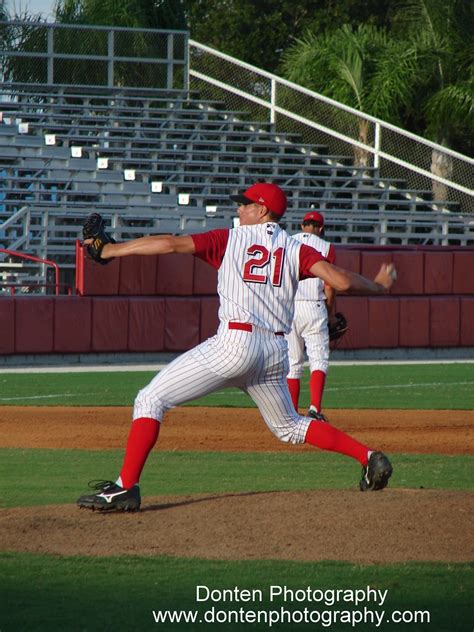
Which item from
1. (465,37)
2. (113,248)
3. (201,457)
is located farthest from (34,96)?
(113,248)

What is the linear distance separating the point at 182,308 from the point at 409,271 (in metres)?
4.17

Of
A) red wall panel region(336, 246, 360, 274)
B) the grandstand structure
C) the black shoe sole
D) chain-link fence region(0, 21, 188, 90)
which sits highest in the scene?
chain-link fence region(0, 21, 188, 90)

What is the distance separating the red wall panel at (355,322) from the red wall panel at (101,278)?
12.6ft

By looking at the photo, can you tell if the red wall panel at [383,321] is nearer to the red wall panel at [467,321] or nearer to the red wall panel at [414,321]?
the red wall panel at [414,321]

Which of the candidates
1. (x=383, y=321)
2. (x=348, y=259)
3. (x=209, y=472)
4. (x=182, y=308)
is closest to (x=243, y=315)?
(x=209, y=472)

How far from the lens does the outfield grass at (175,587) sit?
4586 mm

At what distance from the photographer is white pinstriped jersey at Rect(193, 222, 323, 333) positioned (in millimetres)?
6441

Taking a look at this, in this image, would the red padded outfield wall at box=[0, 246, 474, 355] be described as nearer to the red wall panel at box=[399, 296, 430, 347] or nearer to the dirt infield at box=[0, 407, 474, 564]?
the red wall panel at box=[399, 296, 430, 347]

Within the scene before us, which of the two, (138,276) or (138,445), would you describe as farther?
(138,276)

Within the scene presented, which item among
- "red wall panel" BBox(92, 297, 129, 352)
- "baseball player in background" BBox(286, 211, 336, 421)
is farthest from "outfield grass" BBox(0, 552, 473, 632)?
"red wall panel" BBox(92, 297, 129, 352)

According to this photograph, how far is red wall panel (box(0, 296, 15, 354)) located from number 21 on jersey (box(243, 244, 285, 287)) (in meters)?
11.5

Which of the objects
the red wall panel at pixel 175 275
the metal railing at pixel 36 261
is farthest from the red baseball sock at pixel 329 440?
the red wall panel at pixel 175 275

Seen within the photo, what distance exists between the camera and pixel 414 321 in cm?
2083

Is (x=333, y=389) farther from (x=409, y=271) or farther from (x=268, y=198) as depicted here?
(x=268, y=198)
